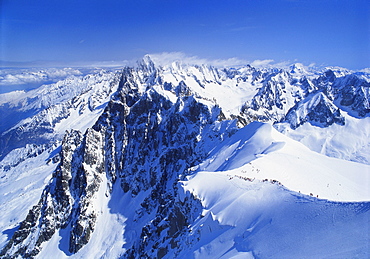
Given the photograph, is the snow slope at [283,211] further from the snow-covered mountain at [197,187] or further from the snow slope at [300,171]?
the snow-covered mountain at [197,187]

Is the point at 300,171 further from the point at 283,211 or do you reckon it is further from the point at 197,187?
the point at 197,187

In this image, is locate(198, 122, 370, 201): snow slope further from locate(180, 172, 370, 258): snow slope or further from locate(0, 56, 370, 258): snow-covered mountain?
locate(180, 172, 370, 258): snow slope

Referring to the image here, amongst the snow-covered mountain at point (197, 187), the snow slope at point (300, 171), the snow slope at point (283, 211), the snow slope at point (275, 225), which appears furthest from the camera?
the snow slope at point (300, 171)

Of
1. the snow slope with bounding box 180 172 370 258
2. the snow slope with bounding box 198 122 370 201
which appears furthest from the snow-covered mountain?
the snow slope with bounding box 198 122 370 201

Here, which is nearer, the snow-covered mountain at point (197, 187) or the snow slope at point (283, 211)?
the snow slope at point (283, 211)

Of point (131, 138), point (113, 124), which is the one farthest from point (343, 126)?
point (113, 124)

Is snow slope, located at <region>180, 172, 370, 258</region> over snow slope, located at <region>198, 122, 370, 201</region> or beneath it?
over

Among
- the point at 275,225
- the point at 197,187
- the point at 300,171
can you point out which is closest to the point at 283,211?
the point at 275,225

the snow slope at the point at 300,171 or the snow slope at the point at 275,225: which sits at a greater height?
the snow slope at the point at 275,225

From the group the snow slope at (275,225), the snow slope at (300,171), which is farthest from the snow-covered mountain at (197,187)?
the snow slope at (300,171)

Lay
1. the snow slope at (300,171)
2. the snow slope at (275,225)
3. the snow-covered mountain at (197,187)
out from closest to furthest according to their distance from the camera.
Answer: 1. the snow slope at (275,225)
2. the snow-covered mountain at (197,187)
3. the snow slope at (300,171)
